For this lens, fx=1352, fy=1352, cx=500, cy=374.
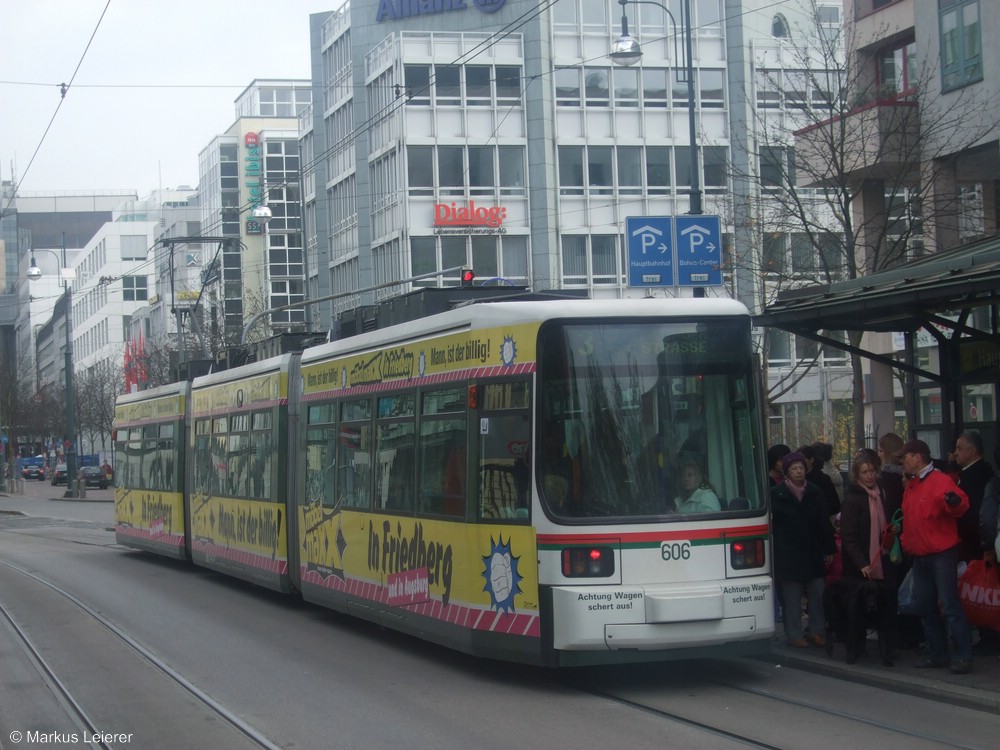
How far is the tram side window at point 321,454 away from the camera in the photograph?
13.8 meters

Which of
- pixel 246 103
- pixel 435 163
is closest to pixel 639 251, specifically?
pixel 435 163

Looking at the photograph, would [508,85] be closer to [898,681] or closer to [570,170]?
[570,170]

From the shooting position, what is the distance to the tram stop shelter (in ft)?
33.6

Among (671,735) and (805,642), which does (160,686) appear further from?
(805,642)

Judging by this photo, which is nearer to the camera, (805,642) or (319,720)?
(319,720)

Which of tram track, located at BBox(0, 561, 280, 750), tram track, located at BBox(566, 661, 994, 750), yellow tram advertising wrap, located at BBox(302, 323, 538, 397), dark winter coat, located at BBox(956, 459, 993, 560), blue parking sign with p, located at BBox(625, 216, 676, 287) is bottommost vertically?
tram track, located at BBox(566, 661, 994, 750)

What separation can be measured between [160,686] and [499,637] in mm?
2686

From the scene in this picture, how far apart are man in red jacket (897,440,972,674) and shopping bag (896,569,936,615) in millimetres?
10

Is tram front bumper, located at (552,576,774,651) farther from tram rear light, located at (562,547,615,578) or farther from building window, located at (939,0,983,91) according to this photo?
building window, located at (939,0,983,91)

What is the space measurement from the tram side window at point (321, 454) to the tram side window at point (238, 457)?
2.54 metres

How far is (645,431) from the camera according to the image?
386 inches

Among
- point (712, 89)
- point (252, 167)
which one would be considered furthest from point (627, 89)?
point (252, 167)

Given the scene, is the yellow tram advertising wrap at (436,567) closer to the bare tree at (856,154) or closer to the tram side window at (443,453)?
the tram side window at (443,453)

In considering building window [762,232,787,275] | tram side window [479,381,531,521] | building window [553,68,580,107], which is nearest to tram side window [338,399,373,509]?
tram side window [479,381,531,521]
